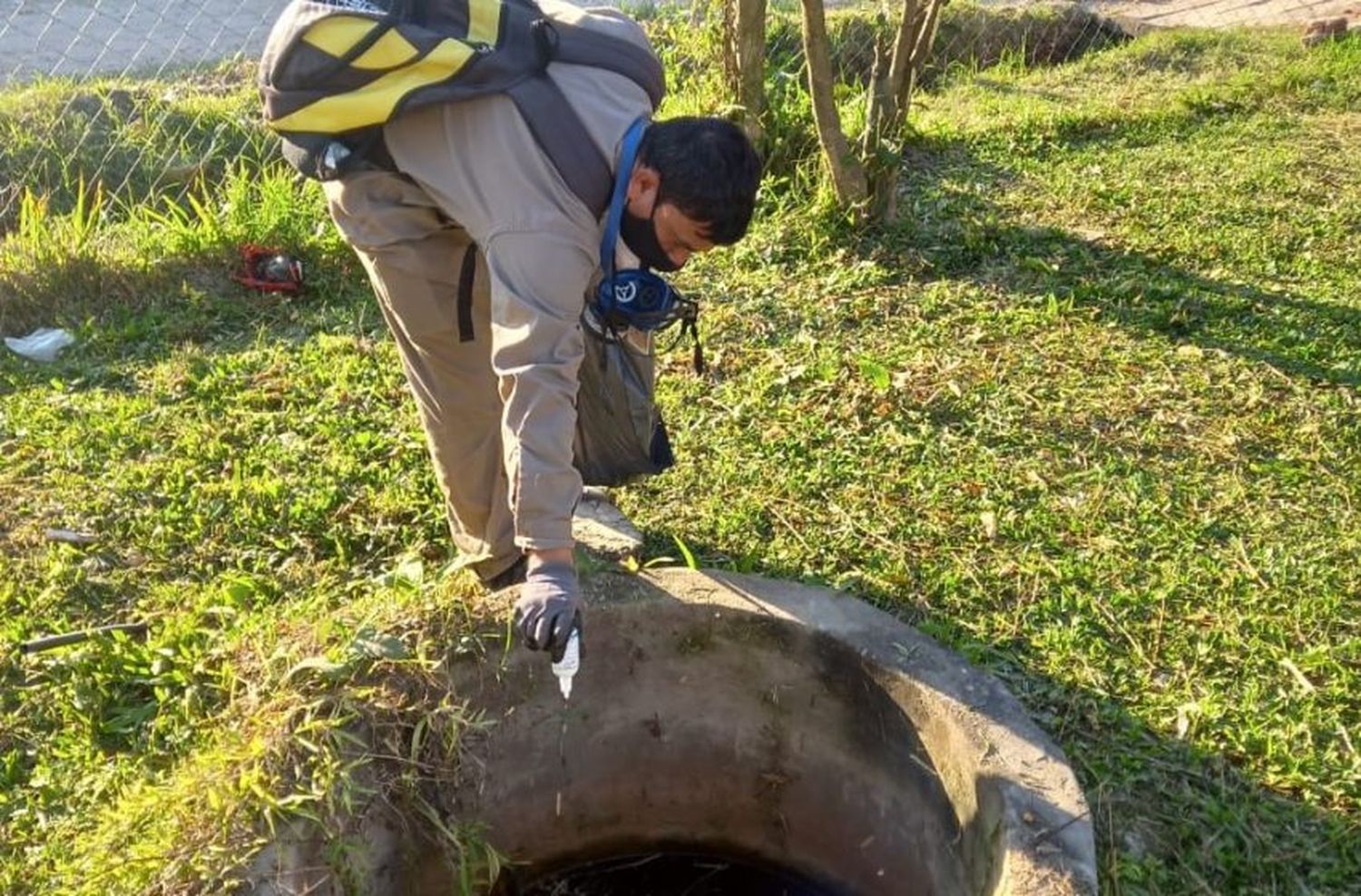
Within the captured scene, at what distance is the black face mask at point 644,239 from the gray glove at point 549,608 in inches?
23.0

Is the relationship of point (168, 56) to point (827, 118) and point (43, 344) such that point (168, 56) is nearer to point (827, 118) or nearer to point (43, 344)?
point (43, 344)

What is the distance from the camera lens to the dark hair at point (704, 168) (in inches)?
84.0

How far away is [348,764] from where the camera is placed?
2.37 metres

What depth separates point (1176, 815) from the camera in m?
2.45

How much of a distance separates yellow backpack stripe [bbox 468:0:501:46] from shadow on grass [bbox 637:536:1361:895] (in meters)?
1.66

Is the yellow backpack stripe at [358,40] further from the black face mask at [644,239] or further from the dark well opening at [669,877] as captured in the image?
the dark well opening at [669,877]

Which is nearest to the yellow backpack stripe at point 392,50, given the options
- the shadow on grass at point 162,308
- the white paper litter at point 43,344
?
the shadow on grass at point 162,308

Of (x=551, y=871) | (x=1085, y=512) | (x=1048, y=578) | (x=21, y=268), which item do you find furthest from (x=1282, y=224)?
(x=21, y=268)

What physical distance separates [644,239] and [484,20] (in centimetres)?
49

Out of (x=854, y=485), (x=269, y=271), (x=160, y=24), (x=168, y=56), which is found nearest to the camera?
(x=854, y=485)

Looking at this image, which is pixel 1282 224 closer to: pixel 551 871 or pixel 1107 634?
pixel 1107 634

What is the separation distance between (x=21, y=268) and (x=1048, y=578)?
11.9 ft

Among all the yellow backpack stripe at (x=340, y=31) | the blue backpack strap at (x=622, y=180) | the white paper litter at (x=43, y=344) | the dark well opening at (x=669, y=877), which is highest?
the yellow backpack stripe at (x=340, y=31)

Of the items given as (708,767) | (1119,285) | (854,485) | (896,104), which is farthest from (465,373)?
(896,104)
